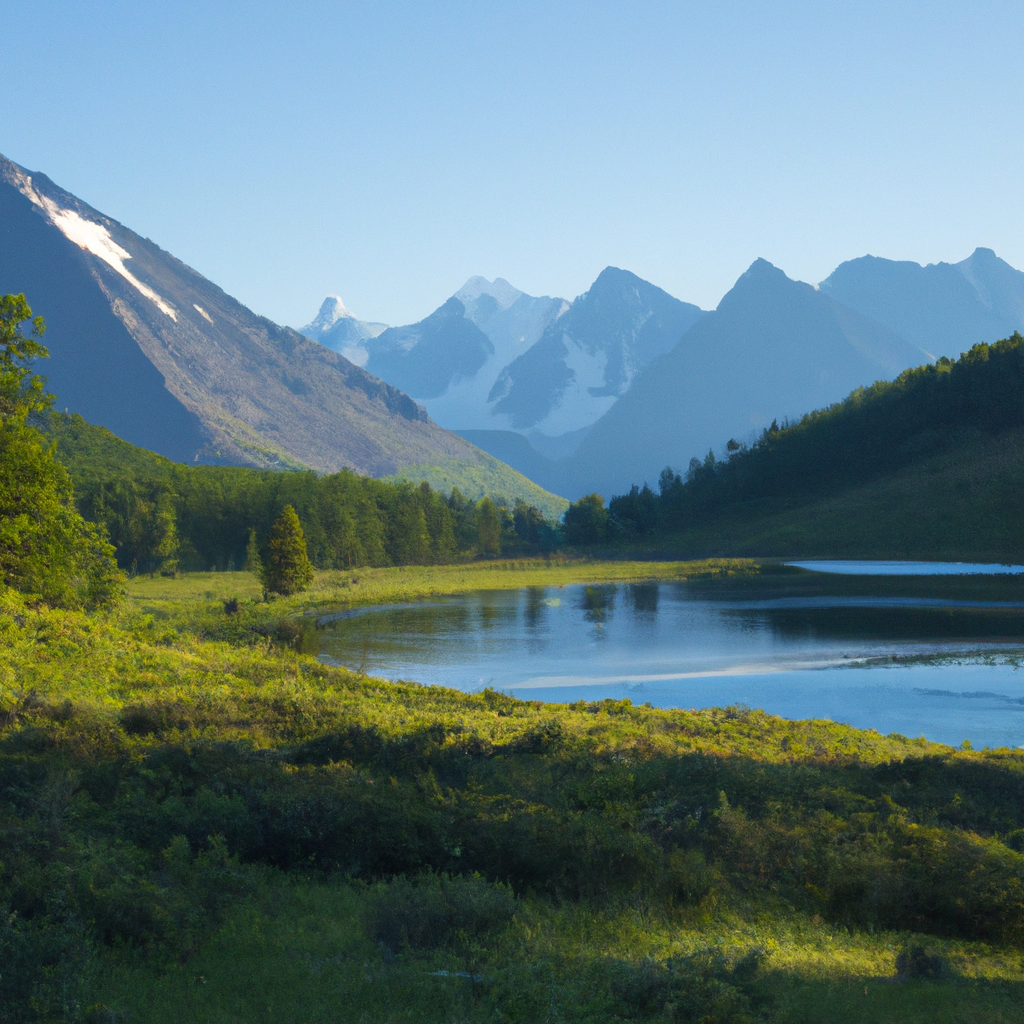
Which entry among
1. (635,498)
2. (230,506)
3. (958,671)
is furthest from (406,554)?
(958,671)

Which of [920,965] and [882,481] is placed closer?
[920,965]

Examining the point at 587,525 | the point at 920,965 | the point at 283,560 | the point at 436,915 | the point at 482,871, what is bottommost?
the point at 482,871

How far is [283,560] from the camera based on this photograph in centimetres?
6303

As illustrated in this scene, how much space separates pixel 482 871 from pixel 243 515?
102 meters

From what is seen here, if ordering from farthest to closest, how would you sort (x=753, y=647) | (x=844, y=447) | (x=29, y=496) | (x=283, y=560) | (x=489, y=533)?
(x=844, y=447) < (x=489, y=533) < (x=283, y=560) < (x=753, y=647) < (x=29, y=496)

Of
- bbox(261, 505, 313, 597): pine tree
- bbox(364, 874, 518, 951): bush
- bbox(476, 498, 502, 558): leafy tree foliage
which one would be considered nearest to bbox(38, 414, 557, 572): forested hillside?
bbox(476, 498, 502, 558): leafy tree foliage

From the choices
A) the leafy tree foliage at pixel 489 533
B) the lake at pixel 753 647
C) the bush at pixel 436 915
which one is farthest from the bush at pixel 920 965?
the leafy tree foliage at pixel 489 533

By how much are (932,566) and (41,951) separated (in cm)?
8639

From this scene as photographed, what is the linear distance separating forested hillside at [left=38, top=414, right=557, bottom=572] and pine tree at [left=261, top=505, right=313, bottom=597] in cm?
2735

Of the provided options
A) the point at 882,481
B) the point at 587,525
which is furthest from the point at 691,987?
the point at 587,525

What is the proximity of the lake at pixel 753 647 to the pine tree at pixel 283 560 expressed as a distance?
7000 mm

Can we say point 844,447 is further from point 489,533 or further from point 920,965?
point 920,965

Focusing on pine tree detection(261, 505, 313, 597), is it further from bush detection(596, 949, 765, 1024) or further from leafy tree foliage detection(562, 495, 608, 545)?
leafy tree foliage detection(562, 495, 608, 545)

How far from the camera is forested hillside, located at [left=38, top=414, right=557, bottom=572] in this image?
97375 millimetres
